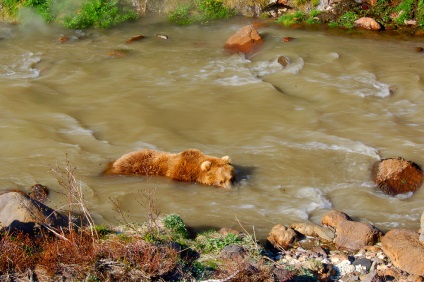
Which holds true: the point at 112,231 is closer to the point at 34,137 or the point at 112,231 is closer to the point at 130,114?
the point at 34,137

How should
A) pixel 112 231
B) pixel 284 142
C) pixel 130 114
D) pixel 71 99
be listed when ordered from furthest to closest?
pixel 71 99 < pixel 130 114 < pixel 284 142 < pixel 112 231

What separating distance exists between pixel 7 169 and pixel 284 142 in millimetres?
4636

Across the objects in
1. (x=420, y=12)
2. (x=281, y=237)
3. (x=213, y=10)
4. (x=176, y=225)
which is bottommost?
(x=281, y=237)

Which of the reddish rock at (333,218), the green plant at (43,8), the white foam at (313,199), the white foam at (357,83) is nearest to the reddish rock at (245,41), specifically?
the white foam at (357,83)

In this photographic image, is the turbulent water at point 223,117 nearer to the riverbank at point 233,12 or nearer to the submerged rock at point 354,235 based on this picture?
the submerged rock at point 354,235

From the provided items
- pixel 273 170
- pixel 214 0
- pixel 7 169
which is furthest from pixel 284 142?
pixel 214 0

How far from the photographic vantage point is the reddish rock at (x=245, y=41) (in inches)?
628

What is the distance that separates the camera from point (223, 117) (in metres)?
11.4

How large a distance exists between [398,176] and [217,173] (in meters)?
2.73

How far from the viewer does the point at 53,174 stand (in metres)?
8.66

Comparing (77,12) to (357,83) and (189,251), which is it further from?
(189,251)

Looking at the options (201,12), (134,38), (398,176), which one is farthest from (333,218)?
(201,12)

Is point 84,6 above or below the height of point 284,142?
above

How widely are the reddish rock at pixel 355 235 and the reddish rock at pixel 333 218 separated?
191 mm
